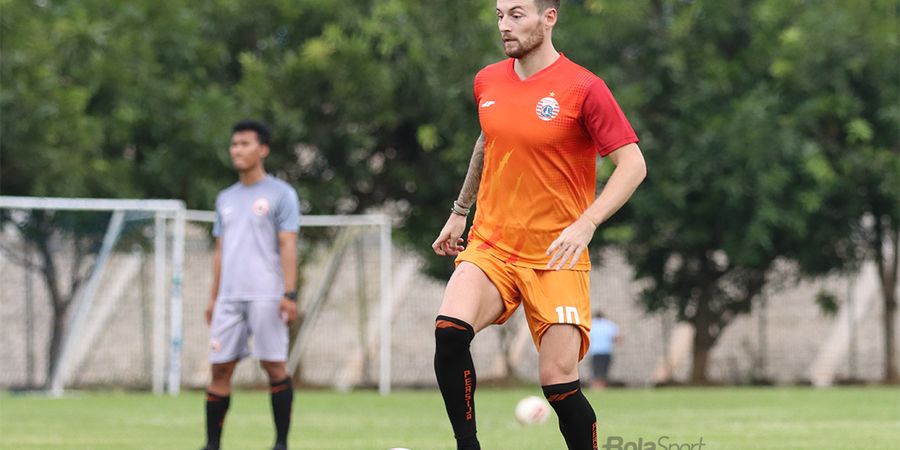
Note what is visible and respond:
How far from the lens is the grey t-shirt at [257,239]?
33.2 ft

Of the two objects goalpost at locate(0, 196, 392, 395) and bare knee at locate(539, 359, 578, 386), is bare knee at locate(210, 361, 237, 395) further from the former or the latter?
goalpost at locate(0, 196, 392, 395)

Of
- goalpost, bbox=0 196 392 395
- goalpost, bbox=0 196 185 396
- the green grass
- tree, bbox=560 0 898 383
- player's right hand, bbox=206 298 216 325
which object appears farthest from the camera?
tree, bbox=560 0 898 383

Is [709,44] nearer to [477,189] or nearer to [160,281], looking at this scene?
[160,281]

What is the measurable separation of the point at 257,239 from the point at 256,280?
0.26 meters

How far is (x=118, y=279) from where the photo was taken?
21.2 meters

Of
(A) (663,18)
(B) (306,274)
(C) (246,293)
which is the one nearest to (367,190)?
(B) (306,274)

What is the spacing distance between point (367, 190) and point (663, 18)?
5648 millimetres

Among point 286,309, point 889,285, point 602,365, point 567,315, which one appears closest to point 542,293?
point 567,315

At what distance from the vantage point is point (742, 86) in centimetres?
2544

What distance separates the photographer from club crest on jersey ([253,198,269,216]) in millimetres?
10117

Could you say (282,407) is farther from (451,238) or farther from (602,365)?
(602,365)

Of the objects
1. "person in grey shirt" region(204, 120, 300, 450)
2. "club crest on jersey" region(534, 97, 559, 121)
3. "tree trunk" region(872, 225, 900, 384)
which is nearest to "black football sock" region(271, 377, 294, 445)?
"person in grey shirt" region(204, 120, 300, 450)

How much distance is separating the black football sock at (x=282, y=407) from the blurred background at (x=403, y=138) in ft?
36.0

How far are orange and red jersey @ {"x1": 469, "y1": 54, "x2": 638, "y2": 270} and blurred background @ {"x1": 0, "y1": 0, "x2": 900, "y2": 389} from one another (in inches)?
571
